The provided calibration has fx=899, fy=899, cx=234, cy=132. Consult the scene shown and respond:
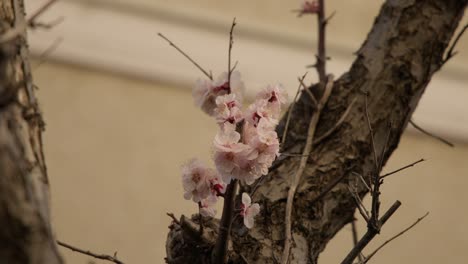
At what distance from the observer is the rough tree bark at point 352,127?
2.77 ft

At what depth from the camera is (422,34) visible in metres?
0.99

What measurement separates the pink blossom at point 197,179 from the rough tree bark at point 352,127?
0.08 metres

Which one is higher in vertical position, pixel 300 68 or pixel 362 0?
pixel 362 0

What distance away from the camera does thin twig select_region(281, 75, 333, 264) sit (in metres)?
0.80

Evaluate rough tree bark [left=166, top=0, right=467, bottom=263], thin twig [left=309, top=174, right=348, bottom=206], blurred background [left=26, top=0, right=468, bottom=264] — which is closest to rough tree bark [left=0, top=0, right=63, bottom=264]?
rough tree bark [left=166, top=0, right=467, bottom=263]

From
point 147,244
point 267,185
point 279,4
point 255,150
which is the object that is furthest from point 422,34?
point 279,4

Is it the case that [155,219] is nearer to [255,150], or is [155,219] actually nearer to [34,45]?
[34,45]

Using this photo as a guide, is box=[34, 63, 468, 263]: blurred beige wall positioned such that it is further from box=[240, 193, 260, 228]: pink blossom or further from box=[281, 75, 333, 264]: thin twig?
box=[240, 193, 260, 228]: pink blossom

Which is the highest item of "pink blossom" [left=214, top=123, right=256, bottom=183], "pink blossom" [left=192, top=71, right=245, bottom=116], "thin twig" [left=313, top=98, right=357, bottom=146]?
"thin twig" [left=313, top=98, right=357, bottom=146]

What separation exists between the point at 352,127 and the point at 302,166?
0.08 m

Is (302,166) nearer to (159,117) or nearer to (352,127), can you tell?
(352,127)

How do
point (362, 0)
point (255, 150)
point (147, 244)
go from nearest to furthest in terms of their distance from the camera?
point (255, 150), point (147, 244), point (362, 0)

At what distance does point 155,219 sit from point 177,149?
175 millimetres

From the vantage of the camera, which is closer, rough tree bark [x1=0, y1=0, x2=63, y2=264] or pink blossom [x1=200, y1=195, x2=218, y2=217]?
rough tree bark [x1=0, y1=0, x2=63, y2=264]
